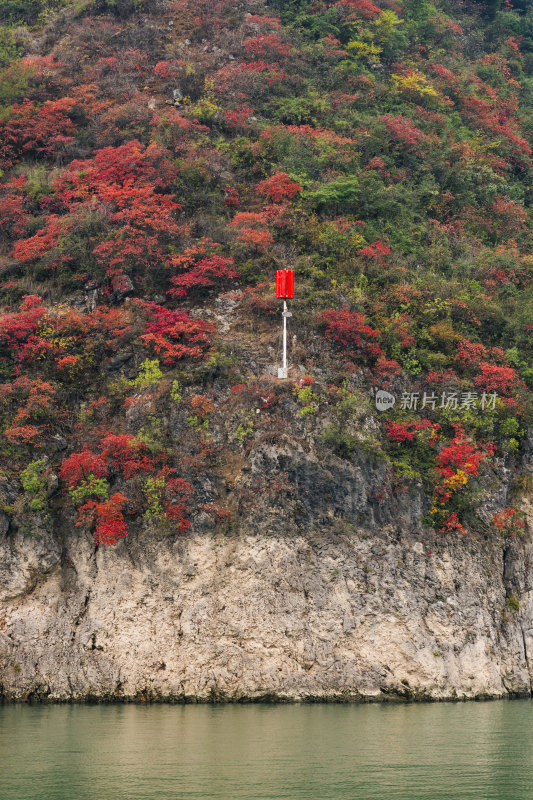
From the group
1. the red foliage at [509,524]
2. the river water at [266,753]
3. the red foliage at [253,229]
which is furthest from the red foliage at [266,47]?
the river water at [266,753]

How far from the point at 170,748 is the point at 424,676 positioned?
12.0 metres

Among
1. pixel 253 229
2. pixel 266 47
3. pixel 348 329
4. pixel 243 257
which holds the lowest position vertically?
pixel 348 329

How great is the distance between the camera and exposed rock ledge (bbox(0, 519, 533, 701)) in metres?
30.2

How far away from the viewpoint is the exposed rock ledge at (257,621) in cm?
3025

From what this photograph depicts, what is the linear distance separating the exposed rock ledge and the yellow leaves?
1048 inches

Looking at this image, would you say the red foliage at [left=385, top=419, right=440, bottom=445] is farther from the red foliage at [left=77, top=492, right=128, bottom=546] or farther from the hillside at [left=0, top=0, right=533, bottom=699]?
the red foliage at [left=77, top=492, right=128, bottom=546]

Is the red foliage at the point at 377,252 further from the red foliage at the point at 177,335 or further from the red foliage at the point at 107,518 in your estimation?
the red foliage at the point at 107,518

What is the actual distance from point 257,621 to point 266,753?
973 centimetres

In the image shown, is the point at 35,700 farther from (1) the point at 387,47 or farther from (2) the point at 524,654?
(1) the point at 387,47

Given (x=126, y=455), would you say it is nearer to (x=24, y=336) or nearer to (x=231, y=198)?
(x=24, y=336)

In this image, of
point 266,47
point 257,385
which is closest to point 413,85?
point 266,47

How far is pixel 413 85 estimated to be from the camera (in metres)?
48.6

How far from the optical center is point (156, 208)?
129ft

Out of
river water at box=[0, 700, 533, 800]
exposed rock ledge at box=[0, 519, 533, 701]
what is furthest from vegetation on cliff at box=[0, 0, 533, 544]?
river water at box=[0, 700, 533, 800]
